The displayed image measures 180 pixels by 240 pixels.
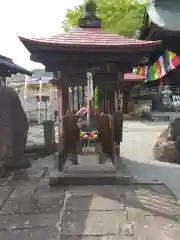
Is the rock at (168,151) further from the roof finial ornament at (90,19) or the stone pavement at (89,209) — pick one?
the roof finial ornament at (90,19)

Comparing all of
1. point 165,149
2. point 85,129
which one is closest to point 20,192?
point 85,129

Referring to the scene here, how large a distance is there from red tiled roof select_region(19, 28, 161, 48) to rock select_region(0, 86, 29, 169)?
7.86ft

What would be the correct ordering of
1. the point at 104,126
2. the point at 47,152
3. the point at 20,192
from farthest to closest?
the point at 47,152 → the point at 104,126 → the point at 20,192

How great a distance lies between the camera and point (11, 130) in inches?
363

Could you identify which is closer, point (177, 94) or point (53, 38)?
point (53, 38)

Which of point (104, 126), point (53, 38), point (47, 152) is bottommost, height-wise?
point (47, 152)

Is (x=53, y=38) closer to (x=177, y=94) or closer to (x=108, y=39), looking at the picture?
(x=108, y=39)

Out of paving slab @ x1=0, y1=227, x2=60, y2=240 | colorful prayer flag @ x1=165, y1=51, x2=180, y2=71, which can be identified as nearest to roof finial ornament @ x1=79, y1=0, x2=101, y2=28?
paving slab @ x1=0, y1=227, x2=60, y2=240

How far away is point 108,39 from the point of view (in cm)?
789

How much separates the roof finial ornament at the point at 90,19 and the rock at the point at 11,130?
2.56 meters

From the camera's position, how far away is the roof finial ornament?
8.79m

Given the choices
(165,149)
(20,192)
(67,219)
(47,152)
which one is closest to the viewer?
(67,219)

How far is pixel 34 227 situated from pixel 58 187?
222cm

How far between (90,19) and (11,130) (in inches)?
136
